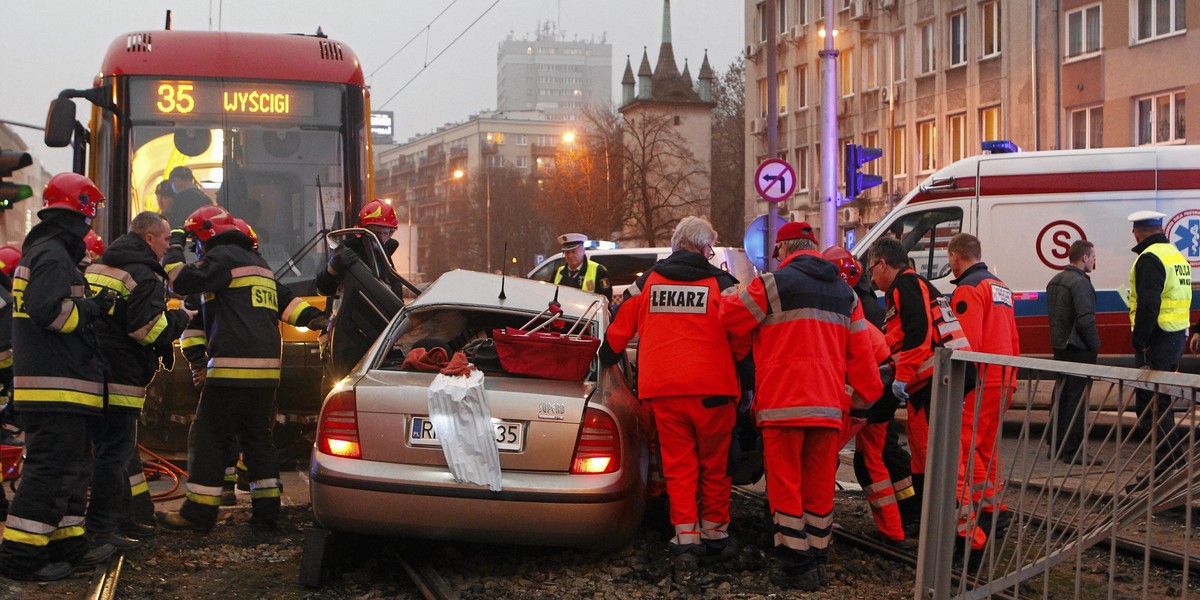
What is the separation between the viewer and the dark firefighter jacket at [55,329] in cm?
643

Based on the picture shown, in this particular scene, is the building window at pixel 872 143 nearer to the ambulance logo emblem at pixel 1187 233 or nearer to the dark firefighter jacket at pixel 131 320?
the ambulance logo emblem at pixel 1187 233

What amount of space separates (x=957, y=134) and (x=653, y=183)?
28.5m

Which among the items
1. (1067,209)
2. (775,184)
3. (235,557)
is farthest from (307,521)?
(775,184)

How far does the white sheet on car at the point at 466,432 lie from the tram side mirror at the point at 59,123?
5.88m

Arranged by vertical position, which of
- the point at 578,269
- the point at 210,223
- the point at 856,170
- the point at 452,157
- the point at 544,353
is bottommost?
the point at 544,353

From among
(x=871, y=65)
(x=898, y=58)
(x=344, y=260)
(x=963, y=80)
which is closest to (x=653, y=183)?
(x=871, y=65)

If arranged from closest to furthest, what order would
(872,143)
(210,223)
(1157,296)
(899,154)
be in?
1. (210,223)
2. (1157,296)
3. (899,154)
4. (872,143)

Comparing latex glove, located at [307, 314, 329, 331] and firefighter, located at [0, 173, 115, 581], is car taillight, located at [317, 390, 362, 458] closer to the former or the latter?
firefighter, located at [0, 173, 115, 581]

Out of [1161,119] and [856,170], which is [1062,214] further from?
[1161,119]

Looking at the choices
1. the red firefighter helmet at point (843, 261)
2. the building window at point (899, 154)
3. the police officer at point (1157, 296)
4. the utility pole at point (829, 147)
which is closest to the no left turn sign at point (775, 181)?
the utility pole at point (829, 147)

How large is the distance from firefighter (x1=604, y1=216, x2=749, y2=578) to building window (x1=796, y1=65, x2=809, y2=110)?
41298 millimetres

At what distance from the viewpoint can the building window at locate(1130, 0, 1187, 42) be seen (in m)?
28.4

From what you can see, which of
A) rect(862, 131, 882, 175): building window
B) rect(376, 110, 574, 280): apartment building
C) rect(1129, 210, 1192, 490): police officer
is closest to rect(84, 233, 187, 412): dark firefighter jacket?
rect(1129, 210, 1192, 490): police officer

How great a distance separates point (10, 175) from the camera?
9.24 m
